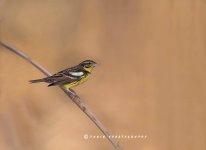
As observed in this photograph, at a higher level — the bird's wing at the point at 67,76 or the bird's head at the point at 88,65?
the bird's head at the point at 88,65

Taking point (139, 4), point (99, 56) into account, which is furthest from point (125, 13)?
point (99, 56)

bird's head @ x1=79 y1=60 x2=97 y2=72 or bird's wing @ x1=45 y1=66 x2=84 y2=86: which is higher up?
bird's head @ x1=79 y1=60 x2=97 y2=72

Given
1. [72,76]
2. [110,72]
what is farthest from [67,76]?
[110,72]

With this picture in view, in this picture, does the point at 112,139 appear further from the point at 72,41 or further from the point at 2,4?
the point at 2,4

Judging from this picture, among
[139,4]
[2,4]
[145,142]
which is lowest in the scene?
[145,142]
